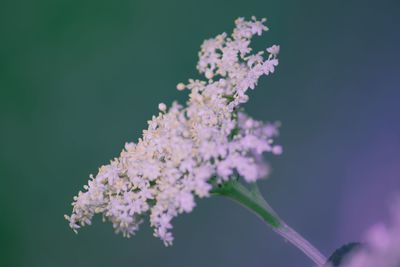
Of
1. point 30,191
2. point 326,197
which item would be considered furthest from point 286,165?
point 30,191

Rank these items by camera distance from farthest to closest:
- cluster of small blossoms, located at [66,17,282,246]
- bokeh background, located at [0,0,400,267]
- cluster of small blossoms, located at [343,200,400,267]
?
bokeh background, located at [0,0,400,267]
cluster of small blossoms, located at [66,17,282,246]
cluster of small blossoms, located at [343,200,400,267]

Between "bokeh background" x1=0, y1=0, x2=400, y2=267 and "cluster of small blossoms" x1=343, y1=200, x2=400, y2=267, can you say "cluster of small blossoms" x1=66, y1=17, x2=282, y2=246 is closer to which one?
"cluster of small blossoms" x1=343, y1=200, x2=400, y2=267

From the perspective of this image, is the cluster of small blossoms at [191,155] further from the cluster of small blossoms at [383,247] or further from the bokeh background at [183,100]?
the bokeh background at [183,100]

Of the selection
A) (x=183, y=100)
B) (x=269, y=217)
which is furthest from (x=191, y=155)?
(x=183, y=100)

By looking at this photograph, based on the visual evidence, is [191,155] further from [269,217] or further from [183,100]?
[183,100]

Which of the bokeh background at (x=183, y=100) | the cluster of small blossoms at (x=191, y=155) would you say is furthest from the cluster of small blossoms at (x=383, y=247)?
the bokeh background at (x=183, y=100)

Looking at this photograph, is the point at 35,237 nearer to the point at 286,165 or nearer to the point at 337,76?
the point at 286,165

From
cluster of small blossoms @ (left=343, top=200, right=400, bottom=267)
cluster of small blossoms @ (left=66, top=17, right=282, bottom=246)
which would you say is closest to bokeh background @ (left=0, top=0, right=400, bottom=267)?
cluster of small blossoms @ (left=66, top=17, right=282, bottom=246)
